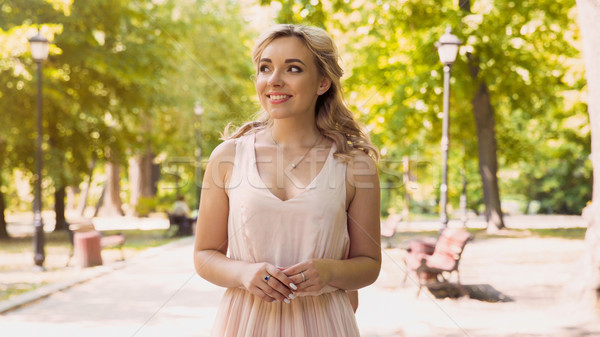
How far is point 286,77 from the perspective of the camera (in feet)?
6.81

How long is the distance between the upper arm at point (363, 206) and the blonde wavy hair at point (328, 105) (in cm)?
6

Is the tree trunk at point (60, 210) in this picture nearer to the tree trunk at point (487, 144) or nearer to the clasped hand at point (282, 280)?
the tree trunk at point (487, 144)

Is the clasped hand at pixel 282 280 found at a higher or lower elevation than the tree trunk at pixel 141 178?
lower

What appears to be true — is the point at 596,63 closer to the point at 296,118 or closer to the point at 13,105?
the point at 296,118

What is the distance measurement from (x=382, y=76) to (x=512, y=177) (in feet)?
100.0

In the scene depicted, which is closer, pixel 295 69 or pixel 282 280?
pixel 282 280

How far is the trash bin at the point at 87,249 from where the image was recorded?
13.3 m

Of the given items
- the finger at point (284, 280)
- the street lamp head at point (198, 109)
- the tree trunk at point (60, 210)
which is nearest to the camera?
the finger at point (284, 280)

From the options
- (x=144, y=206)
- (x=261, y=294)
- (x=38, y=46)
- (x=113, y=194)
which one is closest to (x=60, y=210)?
(x=144, y=206)

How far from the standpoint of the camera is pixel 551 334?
7121 millimetres

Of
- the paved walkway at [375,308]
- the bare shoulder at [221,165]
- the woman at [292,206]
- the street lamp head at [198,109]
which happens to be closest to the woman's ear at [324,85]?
the woman at [292,206]

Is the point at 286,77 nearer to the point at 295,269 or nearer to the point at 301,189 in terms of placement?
the point at 301,189

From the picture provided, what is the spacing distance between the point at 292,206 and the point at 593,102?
678 cm

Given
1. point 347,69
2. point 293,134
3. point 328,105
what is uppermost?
point 347,69
